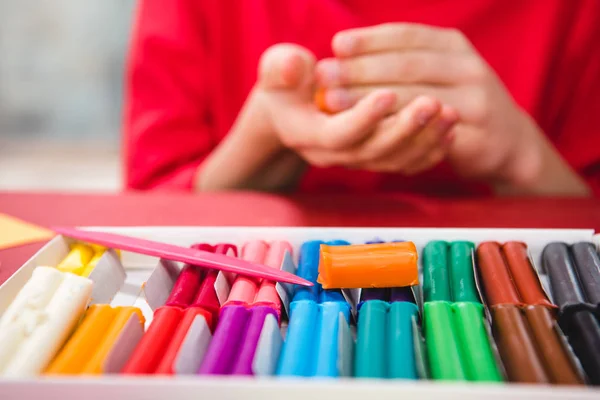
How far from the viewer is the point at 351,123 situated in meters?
0.45

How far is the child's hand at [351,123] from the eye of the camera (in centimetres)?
44

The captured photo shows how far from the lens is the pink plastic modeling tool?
373mm

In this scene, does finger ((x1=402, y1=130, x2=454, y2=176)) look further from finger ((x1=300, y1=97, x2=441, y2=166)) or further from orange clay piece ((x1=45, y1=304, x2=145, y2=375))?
orange clay piece ((x1=45, y1=304, x2=145, y2=375))

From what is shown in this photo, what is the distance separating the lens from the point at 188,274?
385 mm

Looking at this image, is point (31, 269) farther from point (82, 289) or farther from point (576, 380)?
point (576, 380)

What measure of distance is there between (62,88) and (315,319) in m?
1.87

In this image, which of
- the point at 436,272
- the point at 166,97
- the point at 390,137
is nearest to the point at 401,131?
the point at 390,137

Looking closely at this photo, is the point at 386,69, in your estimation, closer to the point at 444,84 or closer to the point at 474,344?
the point at 444,84

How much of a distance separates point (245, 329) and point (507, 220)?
298 millimetres

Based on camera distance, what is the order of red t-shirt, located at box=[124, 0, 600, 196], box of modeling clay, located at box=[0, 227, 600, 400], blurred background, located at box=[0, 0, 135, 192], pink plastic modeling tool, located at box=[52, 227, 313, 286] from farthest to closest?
blurred background, located at box=[0, 0, 135, 192], red t-shirt, located at box=[124, 0, 600, 196], pink plastic modeling tool, located at box=[52, 227, 313, 286], box of modeling clay, located at box=[0, 227, 600, 400]

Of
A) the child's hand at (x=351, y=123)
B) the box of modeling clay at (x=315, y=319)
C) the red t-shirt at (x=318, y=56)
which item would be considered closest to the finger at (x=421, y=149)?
the child's hand at (x=351, y=123)

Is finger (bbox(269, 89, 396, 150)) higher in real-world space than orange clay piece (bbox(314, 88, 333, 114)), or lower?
lower

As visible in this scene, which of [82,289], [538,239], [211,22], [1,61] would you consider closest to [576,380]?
[538,239]

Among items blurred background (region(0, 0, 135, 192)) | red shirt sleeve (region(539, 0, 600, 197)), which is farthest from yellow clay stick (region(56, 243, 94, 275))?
blurred background (region(0, 0, 135, 192))
